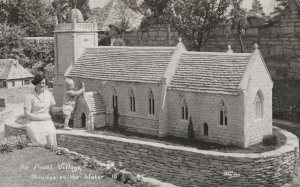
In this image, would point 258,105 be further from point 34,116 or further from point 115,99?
point 34,116

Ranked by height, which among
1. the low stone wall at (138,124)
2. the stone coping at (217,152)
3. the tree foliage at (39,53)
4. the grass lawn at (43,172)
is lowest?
the stone coping at (217,152)

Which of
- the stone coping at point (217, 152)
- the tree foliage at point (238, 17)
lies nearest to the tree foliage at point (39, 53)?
the tree foliage at point (238, 17)

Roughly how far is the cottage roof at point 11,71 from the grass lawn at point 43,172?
32.9m

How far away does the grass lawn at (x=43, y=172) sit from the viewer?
44.6ft

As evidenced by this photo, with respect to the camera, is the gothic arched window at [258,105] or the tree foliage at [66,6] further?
the tree foliage at [66,6]

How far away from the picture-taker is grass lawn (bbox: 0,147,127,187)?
44.6ft

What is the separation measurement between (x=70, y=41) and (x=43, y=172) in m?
20.2

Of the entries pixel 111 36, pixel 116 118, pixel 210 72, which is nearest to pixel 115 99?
Answer: pixel 116 118

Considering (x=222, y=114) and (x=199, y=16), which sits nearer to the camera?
(x=222, y=114)

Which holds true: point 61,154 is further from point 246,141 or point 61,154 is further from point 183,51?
point 183,51

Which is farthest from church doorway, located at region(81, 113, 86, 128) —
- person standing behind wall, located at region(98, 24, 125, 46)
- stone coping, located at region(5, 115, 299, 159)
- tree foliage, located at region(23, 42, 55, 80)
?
tree foliage, located at region(23, 42, 55, 80)

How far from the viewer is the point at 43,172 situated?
47.4 ft

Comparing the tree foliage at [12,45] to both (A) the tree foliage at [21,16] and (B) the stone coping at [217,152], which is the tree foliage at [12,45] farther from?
(B) the stone coping at [217,152]

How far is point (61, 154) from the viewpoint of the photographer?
15836 mm
